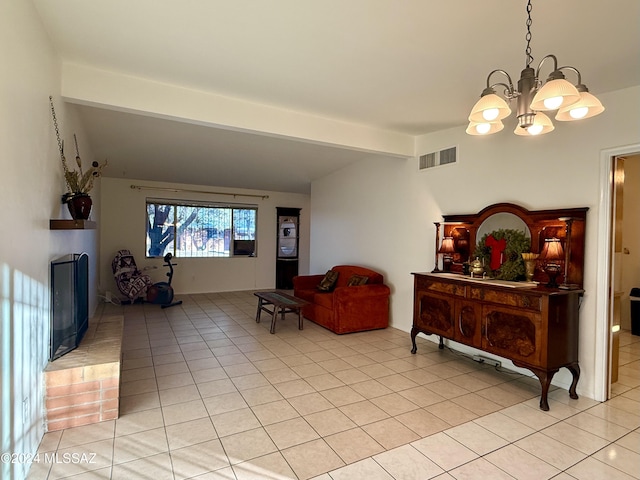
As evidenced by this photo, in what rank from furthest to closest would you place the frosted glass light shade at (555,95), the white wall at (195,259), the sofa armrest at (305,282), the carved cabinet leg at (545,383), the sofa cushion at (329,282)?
the white wall at (195,259) < the sofa armrest at (305,282) < the sofa cushion at (329,282) < the carved cabinet leg at (545,383) < the frosted glass light shade at (555,95)

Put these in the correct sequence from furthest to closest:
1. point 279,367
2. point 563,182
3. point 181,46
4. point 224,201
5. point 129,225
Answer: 1. point 224,201
2. point 129,225
3. point 279,367
4. point 563,182
5. point 181,46

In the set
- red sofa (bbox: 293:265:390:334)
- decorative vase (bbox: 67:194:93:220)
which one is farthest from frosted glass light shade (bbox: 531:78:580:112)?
red sofa (bbox: 293:265:390:334)

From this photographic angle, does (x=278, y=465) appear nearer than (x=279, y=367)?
Yes

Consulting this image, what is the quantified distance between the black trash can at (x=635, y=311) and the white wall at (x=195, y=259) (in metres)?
6.35

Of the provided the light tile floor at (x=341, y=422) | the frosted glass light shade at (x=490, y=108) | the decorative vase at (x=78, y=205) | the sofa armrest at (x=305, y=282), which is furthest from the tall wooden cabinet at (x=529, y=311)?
the decorative vase at (x=78, y=205)

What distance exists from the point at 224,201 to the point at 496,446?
23.2 feet

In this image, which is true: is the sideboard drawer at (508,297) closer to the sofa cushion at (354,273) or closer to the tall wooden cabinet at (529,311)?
the tall wooden cabinet at (529,311)

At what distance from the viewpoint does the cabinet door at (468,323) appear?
3.36 m

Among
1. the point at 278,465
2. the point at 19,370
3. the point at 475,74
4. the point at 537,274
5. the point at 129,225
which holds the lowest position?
the point at 278,465

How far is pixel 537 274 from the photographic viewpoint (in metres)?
3.36

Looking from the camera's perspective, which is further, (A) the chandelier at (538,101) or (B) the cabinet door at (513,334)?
(B) the cabinet door at (513,334)

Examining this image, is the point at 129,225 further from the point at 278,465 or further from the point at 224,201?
the point at 278,465

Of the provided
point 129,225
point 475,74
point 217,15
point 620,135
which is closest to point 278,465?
point 217,15

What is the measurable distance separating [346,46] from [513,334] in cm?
271
